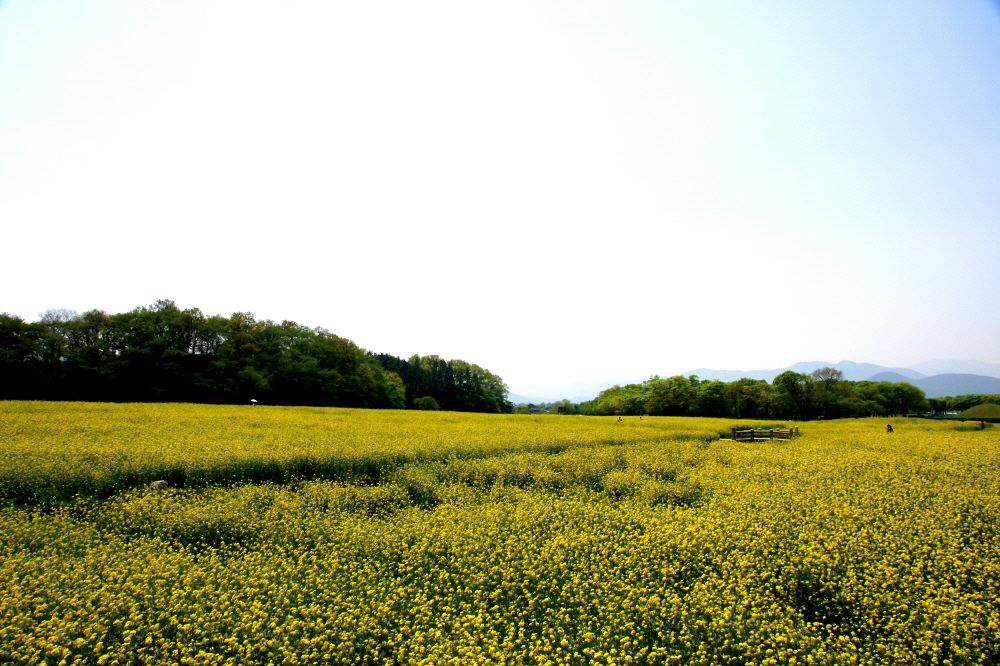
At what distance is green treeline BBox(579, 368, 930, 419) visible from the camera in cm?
7731

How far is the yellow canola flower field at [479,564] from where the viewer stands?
5.39 m

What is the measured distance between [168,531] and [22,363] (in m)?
47.7

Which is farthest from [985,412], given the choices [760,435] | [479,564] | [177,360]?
[177,360]

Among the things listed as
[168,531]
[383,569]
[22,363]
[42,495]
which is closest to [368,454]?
[168,531]

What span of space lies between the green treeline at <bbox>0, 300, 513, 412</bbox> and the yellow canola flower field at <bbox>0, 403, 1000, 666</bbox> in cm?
3526

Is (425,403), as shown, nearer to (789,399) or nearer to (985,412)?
(789,399)

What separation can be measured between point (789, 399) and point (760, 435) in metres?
54.4

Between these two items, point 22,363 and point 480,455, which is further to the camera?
point 22,363

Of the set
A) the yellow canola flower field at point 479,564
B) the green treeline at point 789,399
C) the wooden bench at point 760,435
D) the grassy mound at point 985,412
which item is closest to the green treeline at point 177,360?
the yellow canola flower field at point 479,564

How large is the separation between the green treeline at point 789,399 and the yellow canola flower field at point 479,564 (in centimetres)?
6979

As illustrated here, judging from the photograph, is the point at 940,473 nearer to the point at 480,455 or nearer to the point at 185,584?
the point at 480,455

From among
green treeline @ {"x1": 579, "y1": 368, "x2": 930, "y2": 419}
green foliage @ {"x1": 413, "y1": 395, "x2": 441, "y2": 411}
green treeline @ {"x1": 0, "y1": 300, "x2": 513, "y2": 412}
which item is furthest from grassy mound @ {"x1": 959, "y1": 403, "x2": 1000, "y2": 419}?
green treeline @ {"x1": 0, "y1": 300, "x2": 513, "y2": 412}

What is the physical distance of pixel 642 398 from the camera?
93.0 meters

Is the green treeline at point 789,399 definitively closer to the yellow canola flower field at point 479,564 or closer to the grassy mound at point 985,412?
the grassy mound at point 985,412
